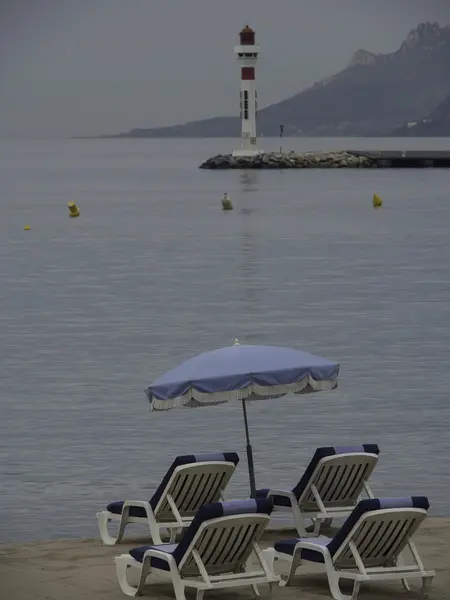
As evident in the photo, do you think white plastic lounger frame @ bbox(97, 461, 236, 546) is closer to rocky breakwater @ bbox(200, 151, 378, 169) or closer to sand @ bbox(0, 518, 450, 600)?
sand @ bbox(0, 518, 450, 600)

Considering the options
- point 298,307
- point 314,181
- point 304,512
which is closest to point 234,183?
point 314,181

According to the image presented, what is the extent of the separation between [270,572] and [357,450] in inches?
75.4

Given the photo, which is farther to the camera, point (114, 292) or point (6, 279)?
point (6, 279)

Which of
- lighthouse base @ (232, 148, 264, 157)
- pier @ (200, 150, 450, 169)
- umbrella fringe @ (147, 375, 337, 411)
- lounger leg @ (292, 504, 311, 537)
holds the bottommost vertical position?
pier @ (200, 150, 450, 169)

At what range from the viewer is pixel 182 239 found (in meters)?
64.9

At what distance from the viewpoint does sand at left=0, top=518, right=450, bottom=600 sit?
961 centimetres

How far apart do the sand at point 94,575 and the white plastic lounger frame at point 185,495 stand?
42 centimetres

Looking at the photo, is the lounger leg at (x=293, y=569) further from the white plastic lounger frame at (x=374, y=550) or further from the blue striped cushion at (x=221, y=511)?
the blue striped cushion at (x=221, y=511)

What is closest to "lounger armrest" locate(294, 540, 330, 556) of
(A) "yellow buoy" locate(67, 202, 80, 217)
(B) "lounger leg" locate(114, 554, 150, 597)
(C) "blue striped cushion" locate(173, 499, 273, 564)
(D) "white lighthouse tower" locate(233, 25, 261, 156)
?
(C) "blue striped cushion" locate(173, 499, 273, 564)

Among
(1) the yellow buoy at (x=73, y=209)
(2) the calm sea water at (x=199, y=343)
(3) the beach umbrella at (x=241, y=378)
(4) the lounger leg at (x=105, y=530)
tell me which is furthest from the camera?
(1) the yellow buoy at (x=73, y=209)

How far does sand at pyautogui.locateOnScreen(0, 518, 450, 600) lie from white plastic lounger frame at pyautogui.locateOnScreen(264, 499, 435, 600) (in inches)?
9.0

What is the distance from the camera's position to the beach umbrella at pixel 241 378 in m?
10.5

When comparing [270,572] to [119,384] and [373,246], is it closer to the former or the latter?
[119,384]

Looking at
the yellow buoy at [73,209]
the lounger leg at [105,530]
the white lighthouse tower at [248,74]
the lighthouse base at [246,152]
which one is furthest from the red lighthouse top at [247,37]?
the lounger leg at [105,530]
